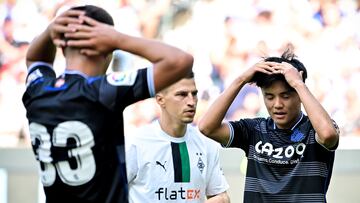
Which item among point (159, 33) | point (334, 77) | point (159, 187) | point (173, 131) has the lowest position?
point (159, 187)

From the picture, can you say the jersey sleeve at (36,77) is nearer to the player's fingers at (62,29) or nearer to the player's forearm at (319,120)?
the player's fingers at (62,29)

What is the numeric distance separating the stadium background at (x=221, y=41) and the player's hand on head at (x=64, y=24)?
18.1 feet

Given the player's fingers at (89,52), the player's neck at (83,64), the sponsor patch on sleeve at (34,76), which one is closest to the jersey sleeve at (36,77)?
the sponsor patch on sleeve at (34,76)

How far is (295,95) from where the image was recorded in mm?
4301

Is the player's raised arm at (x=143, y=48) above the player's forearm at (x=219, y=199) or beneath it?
above

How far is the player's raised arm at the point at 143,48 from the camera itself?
289 centimetres

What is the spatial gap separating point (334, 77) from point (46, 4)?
3368mm

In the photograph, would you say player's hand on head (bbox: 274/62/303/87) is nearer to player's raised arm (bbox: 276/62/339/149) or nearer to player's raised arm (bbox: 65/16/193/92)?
player's raised arm (bbox: 276/62/339/149)

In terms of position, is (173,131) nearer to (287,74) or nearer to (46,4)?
(287,74)

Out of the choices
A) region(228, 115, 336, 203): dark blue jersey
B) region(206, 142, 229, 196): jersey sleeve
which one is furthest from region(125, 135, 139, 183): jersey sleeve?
region(228, 115, 336, 203): dark blue jersey

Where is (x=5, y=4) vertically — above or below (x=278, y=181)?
above

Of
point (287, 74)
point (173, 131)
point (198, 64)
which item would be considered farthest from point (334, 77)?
point (287, 74)

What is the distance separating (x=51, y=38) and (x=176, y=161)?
6.35 feet

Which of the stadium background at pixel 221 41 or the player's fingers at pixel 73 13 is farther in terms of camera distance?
the stadium background at pixel 221 41
